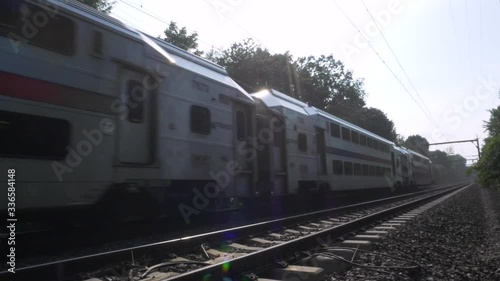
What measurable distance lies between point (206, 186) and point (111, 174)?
2.83 meters

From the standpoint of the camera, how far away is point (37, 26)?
19.5 feet

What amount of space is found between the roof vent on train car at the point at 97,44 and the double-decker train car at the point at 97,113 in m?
0.02

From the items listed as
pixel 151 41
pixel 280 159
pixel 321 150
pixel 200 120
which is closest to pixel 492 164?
pixel 321 150

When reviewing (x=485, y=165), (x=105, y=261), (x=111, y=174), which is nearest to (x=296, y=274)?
(x=105, y=261)

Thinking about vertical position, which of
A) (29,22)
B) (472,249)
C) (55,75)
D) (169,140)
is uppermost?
(29,22)

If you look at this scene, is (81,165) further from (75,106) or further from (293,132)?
(293,132)

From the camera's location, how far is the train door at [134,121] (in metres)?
7.12

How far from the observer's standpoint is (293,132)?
13.6m

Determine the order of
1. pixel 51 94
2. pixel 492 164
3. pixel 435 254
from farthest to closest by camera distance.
→ pixel 492 164
pixel 435 254
pixel 51 94

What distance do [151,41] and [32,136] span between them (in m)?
3.50

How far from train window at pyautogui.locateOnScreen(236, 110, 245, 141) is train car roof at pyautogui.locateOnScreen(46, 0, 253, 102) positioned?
526 mm

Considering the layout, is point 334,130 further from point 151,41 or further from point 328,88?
point 328,88

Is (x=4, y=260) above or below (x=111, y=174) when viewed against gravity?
below

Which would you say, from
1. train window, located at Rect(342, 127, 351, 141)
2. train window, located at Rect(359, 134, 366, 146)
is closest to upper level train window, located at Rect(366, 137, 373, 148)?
train window, located at Rect(359, 134, 366, 146)
